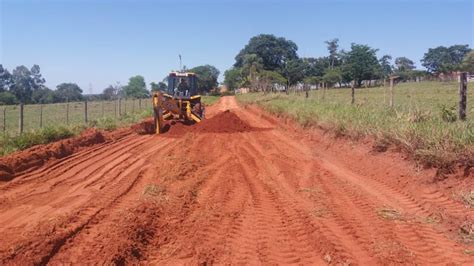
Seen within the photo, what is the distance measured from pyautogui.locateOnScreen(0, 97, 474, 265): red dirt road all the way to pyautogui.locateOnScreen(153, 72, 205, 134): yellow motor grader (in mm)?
6582

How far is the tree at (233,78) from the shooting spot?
305ft

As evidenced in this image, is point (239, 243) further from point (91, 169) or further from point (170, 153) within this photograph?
point (170, 153)

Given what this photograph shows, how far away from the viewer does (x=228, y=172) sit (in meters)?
9.49

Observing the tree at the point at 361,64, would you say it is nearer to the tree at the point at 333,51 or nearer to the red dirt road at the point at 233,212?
the tree at the point at 333,51

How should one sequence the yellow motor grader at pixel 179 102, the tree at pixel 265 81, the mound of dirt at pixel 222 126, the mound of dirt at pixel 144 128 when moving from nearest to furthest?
the mound of dirt at pixel 222 126 → the yellow motor grader at pixel 179 102 → the mound of dirt at pixel 144 128 → the tree at pixel 265 81

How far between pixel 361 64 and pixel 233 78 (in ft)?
92.5

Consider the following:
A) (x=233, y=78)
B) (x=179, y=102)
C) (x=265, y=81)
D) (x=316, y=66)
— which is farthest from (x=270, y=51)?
(x=179, y=102)

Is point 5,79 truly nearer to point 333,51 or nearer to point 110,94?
point 110,94

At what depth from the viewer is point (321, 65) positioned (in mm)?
108000

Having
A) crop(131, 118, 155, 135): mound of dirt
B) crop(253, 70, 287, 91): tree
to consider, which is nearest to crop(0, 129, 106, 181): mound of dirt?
crop(131, 118, 155, 135): mound of dirt

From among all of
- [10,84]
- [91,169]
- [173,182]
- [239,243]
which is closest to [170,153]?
[91,169]

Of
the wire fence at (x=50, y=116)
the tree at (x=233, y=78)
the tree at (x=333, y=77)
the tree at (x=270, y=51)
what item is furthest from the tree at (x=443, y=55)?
the wire fence at (x=50, y=116)

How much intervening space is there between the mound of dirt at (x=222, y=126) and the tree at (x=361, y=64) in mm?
66966

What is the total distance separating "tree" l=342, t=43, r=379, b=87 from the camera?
83.9 metres
